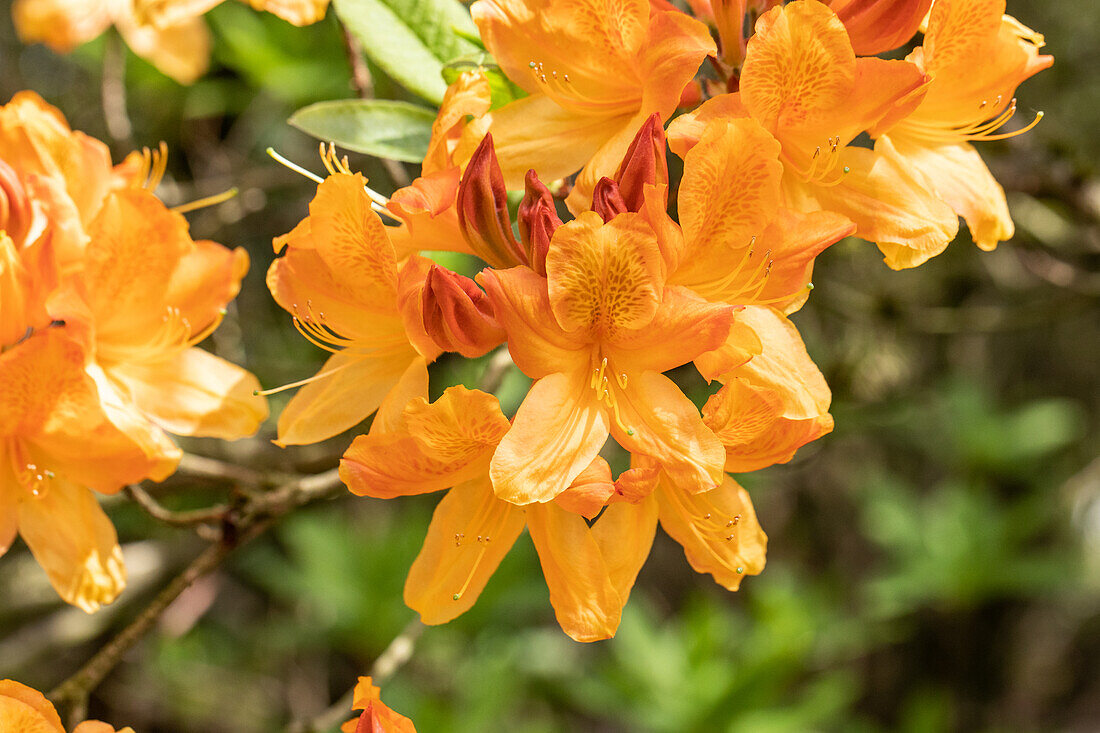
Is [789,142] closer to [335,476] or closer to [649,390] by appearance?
[649,390]

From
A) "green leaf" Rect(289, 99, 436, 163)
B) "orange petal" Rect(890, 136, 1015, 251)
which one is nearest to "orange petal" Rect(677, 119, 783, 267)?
"orange petal" Rect(890, 136, 1015, 251)

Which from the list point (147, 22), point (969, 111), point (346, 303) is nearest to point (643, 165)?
point (346, 303)

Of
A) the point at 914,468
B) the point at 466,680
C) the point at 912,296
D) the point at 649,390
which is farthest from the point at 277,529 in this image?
the point at 649,390

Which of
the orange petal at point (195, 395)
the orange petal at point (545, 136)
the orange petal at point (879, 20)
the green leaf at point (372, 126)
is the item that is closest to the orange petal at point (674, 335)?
the orange petal at point (545, 136)

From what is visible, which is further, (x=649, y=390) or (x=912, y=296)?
(x=912, y=296)

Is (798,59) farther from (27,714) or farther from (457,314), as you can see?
(27,714)

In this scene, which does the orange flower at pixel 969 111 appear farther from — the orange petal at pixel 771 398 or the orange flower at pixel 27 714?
the orange flower at pixel 27 714
